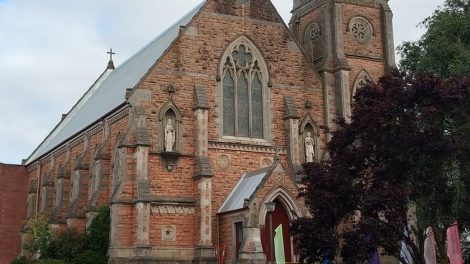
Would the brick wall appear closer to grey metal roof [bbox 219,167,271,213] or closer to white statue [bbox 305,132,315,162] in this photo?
grey metal roof [bbox 219,167,271,213]

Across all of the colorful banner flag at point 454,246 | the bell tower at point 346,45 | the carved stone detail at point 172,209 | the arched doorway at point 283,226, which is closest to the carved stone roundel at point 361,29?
the bell tower at point 346,45

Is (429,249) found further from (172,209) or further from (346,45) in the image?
(346,45)

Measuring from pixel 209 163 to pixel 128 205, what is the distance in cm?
425

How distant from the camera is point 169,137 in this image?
1200 inches

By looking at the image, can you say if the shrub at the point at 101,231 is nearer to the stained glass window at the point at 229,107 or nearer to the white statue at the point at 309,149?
the stained glass window at the point at 229,107

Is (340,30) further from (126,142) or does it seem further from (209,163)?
(126,142)

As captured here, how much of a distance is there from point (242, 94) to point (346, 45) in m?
7.23

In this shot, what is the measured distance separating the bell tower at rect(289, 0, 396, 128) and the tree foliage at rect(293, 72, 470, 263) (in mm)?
13392

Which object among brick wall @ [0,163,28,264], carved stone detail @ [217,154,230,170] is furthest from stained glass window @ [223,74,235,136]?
brick wall @ [0,163,28,264]

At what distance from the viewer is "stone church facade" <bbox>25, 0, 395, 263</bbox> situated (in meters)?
29.0

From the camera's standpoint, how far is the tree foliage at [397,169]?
781 inches

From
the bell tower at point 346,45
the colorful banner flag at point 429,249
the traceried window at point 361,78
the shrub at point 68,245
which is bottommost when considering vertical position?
the colorful banner flag at point 429,249

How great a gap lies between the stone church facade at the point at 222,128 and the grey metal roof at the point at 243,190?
0.27ft

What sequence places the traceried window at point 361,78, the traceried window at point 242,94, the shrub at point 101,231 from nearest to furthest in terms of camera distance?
the shrub at point 101,231
the traceried window at point 242,94
the traceried window at point 361,78
